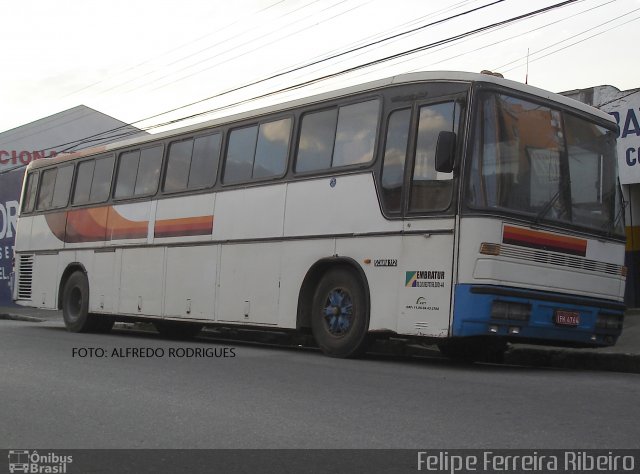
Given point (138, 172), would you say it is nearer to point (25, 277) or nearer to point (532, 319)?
point (25, 277)

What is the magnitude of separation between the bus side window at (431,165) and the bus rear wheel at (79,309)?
8.65 meters

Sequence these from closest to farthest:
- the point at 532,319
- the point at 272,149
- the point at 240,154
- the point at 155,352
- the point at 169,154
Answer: the point at 532,319
the point at 155,352
the point at 272,149
the point at 240,154
the point at 169,154

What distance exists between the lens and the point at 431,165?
9.77 meters

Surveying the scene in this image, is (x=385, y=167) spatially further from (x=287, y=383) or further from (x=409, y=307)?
(x=287, y=383)

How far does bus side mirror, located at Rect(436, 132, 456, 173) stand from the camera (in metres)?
9.31

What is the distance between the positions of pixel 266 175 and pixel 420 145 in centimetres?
309

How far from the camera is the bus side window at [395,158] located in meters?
10.1

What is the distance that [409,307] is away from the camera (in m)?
9.76

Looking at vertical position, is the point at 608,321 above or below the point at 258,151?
below

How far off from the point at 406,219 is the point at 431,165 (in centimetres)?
69

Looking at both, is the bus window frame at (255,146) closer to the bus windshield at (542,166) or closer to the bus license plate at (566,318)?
the bus windshield at (542,166)

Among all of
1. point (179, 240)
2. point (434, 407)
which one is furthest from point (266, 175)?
point (434, 407)
